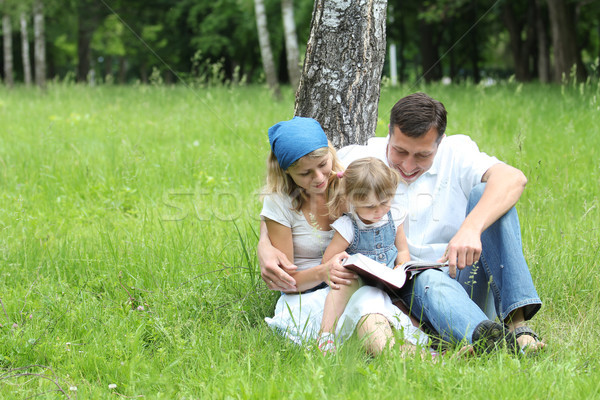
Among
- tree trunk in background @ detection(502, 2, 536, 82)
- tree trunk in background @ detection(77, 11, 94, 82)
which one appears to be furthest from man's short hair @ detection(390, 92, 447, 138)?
tree trunk in background @ detection(77, 11, 94, 82)

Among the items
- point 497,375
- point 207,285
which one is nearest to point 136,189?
point 207,285

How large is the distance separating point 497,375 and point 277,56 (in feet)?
86.8

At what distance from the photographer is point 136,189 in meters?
4.71

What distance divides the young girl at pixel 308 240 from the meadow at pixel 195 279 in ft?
0.44

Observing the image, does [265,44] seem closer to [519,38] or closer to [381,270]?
[381,270]

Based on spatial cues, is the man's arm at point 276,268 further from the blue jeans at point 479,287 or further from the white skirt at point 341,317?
the blue jeans at point 479,287

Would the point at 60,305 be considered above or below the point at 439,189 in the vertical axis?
below

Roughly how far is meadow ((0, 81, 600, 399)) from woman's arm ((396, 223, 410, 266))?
59cm

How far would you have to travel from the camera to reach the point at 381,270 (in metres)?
2.54

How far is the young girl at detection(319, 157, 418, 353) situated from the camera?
2.62 metres

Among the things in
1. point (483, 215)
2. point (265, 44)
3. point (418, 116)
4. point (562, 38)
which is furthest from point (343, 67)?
point (562, 38)

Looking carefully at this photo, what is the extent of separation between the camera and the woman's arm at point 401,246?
2.83 m

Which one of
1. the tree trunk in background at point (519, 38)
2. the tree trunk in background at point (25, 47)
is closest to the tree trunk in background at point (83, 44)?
the tree trunk in background at point (25, 47)

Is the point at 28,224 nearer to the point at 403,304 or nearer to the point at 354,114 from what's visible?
the point at 354,114
